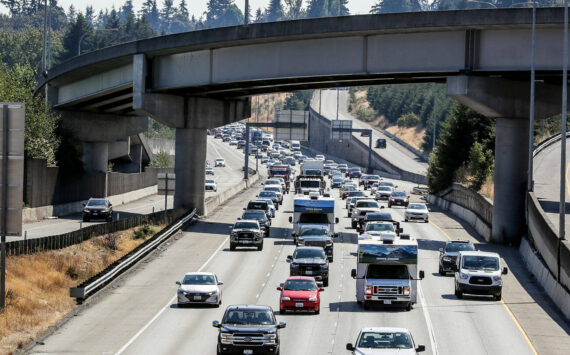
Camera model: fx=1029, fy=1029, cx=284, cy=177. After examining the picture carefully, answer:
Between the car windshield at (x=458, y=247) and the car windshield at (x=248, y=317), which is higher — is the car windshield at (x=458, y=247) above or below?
above

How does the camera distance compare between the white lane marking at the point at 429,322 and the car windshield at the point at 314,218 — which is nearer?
the white lane marking at the point at 429,322

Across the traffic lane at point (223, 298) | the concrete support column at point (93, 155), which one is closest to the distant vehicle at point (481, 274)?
the traffic lane at point (223, 298)

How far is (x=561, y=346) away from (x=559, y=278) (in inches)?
396

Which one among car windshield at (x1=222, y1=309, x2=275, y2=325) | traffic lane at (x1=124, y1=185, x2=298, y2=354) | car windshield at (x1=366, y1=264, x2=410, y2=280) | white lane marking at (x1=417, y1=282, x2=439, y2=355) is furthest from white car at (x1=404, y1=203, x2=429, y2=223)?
car windshield at (x1=222, y1=309, x2=275, y2=325)

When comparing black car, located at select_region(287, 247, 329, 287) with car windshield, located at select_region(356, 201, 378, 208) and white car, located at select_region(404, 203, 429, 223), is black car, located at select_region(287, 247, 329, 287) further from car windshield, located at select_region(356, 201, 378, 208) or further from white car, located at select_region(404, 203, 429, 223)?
white car, located at select_region(404, 203, 429, 223)

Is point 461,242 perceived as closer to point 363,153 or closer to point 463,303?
point 463,303

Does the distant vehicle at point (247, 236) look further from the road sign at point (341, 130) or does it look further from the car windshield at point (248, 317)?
the road sign at point (341, 130)

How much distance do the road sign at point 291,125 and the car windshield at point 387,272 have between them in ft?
295

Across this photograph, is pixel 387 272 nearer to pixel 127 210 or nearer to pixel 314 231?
pixel 314 231

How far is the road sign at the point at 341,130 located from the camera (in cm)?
17150

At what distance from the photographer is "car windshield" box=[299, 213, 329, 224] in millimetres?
56000

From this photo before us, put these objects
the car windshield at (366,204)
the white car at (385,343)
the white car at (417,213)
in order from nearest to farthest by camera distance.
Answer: the white car at (385,343) < the car windshield at (366,204) < the white car at (417,213)

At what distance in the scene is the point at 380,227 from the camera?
180 ft

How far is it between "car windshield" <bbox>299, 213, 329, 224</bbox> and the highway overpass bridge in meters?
7.78
